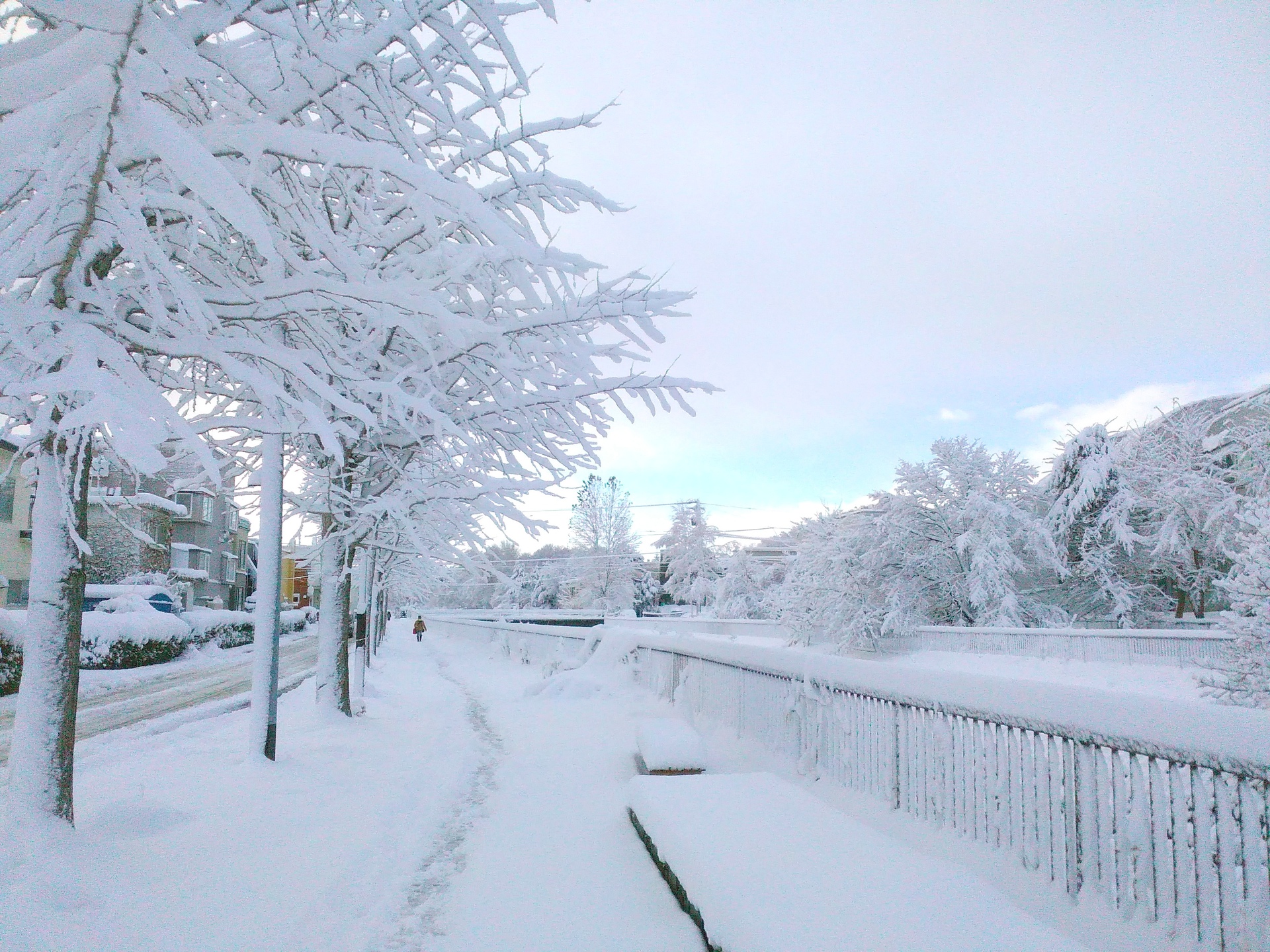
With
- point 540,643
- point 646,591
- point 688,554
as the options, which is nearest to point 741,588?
point 688,554

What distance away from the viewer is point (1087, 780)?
12.6 feet

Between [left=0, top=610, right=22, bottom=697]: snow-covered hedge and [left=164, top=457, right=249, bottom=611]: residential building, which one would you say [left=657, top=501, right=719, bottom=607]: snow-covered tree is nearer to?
[left=164, top=457, right=249, bottom=611]: residential building

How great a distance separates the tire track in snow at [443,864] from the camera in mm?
3943

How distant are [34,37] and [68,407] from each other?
1.58 meters

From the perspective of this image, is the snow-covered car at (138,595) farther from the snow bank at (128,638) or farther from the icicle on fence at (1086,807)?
the icicle on fence at (1086,807)

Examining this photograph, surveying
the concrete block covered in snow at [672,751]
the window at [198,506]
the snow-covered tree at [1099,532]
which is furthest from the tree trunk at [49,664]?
the window at [198,506]

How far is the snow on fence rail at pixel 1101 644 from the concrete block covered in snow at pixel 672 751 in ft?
46.5

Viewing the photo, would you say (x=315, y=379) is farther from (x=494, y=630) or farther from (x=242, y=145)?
(x=494, y=630)

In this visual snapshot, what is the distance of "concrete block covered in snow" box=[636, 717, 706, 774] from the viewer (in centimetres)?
696

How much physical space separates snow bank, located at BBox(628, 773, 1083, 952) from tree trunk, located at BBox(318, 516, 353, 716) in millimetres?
6261

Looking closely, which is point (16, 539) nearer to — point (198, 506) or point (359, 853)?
point (198, 506)

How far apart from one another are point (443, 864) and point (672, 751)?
8.57ft

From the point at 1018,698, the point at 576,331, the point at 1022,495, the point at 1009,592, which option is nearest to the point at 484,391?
the point at 576,331

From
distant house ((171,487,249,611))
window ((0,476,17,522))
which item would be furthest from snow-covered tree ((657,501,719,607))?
window ((0,476,17,522))
